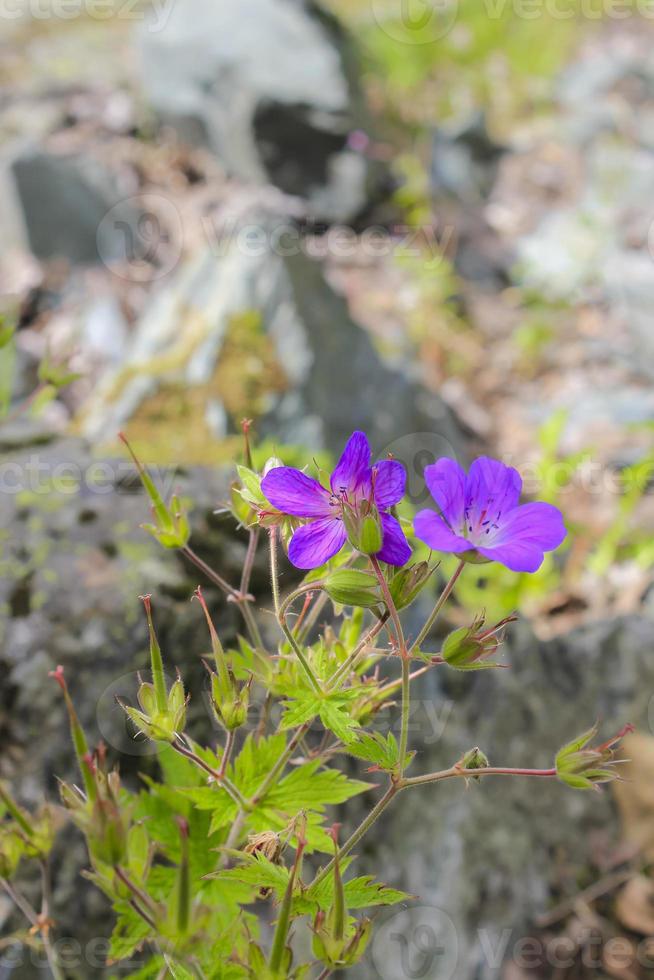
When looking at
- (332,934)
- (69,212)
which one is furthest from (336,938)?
(69,212)

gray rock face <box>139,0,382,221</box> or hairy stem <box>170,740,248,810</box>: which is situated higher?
gray rock face <box>139,0,382,221</box>

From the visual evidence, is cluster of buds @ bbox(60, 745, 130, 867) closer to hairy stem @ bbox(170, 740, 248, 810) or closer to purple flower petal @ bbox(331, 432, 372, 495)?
hairy stem @ bbox(170, 740, 248, 810)

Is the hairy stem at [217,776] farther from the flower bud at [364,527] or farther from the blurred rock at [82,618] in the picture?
the blurred rock at [82,618]

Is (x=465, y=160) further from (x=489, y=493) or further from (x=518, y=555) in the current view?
(x=518, y=555)

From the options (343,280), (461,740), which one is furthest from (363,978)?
(343,280)

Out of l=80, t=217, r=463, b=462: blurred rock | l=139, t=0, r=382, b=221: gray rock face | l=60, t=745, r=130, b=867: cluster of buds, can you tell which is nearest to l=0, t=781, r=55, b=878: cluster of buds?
l=60, t=745, r=130, b=867: cluster of buds

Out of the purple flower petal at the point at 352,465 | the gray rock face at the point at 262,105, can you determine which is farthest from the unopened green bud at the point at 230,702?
the gray rock face at the point at 262,105

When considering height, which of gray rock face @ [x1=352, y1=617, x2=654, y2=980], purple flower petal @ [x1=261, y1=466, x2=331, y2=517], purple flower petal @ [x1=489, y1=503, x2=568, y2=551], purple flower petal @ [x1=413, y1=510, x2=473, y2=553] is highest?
purple flower petal @ [x1=261, y1=466, x2=331, y2=517]
